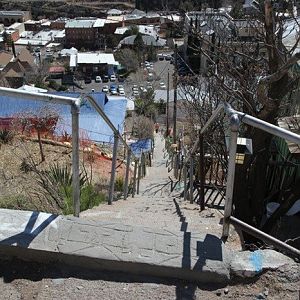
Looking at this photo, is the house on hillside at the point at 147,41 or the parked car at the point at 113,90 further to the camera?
the house on hillside at the point at 147,41

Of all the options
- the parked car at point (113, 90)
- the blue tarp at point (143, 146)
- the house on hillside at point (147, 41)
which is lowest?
the parked car at point (113, 90)

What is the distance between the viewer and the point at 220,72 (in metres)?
8.02

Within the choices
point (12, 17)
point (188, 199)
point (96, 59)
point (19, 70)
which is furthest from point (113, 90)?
point (12, 17)

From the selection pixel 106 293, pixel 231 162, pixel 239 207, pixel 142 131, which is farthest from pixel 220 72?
pixel 142 131

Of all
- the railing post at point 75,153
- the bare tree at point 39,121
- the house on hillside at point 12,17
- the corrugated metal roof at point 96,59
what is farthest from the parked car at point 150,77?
the house on hillside at point 12,17

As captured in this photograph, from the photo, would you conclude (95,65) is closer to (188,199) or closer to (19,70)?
(19,70)

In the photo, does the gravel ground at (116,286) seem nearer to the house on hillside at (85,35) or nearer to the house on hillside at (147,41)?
the house on hillside at (147,41)

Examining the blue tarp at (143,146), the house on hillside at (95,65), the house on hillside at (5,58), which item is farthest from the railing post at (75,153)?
the house on hillside at (5,58)

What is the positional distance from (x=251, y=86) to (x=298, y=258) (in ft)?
11.8

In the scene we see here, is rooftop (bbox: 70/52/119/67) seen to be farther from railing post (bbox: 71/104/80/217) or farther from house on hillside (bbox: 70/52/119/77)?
railing post (bbox: 71/104/80/217)

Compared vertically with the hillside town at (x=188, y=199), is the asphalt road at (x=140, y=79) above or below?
below

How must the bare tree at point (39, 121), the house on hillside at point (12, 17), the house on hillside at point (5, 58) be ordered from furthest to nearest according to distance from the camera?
1. the house on hillside at point (12, 17)
2. the house on hillside at point (5, 58)
3. the bare tree at point (39, 121)

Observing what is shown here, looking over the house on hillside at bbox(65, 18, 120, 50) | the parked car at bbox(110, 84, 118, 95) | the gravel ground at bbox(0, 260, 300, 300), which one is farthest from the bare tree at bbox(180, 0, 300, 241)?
the house on hillside at bbox(65, 18, 120, 50)

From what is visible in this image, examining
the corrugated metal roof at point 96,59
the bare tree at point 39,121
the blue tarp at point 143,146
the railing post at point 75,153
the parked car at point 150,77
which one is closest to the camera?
the railing post at point 75,153
